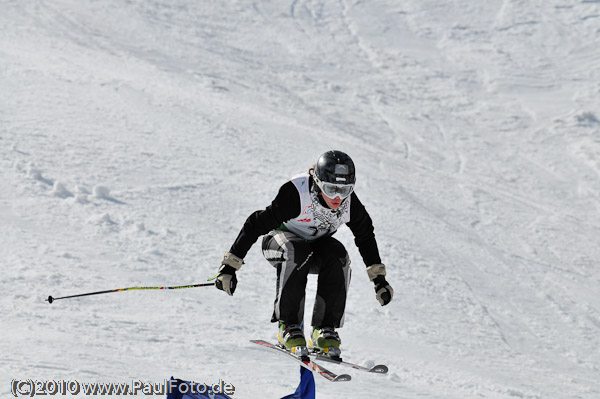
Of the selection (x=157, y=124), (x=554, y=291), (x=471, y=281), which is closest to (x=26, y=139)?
(x=157, y=124)

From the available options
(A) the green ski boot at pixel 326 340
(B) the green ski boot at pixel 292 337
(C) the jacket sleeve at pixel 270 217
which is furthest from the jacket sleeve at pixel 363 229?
(B) the green ski boot at pixel 292 337

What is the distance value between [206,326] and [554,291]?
5.66 metres

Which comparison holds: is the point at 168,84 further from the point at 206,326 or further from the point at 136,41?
the point at 206,326

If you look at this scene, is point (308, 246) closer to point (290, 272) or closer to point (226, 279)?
point (290, 272)

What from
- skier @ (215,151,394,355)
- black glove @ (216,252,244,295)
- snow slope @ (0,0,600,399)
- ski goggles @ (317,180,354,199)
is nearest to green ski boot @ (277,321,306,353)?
skier @ (215,151,394,355)

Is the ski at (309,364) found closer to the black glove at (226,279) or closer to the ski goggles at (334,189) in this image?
the black glove at (226,279)

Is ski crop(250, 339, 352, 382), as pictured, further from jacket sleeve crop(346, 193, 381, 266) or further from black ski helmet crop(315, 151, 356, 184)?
black ski helmet crop(315, 151, 356, 184)

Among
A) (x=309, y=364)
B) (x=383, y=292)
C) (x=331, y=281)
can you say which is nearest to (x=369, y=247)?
(x=383, y=292)

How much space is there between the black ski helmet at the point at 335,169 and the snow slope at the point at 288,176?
248cm

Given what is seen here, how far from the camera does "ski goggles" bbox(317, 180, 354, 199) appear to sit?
4.93 meters

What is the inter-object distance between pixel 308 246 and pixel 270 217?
12.6 inches

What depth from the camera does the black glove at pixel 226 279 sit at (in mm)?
4969

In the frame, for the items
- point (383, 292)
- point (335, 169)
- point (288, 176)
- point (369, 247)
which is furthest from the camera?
point (288, 176)

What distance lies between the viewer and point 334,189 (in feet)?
16.2
